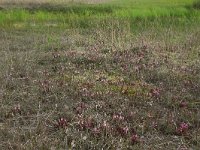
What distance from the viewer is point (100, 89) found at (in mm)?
9430

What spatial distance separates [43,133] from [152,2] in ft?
77.6

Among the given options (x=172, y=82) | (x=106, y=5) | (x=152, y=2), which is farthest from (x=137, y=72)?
(x=152, y=2)

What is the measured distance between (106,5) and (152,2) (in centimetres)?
427

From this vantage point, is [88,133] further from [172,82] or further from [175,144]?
[172,82]

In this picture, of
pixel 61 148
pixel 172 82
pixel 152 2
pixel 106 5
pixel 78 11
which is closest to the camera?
pixel 61 148

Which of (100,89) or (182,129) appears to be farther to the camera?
(100,89)

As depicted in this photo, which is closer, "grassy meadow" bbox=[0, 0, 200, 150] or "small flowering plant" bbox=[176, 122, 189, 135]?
"grassy meadow" bbox=[0, 0, 200, 150]

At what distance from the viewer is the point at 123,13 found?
75.2 ft

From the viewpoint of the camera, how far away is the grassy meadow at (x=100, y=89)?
695cm

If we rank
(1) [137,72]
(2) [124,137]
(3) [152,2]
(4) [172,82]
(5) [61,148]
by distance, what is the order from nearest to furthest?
(5) [61,148]
(2) [124,137]
(4) [172,82]
(1) [137,72]
(3) [152,2]

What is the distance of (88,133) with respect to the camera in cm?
698

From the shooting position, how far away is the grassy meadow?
22.8 feet

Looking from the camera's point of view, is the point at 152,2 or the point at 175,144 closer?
the point at 175,144

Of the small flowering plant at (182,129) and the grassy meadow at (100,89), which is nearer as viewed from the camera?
the grassy meadow at (100,89)
